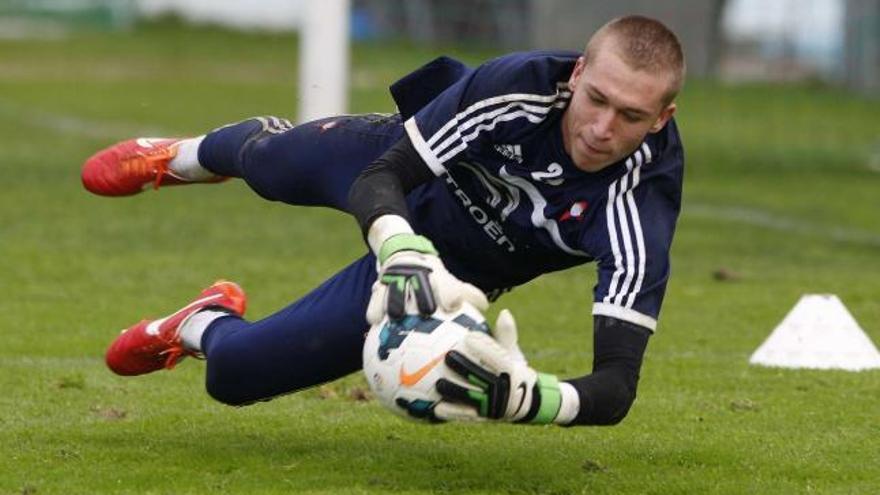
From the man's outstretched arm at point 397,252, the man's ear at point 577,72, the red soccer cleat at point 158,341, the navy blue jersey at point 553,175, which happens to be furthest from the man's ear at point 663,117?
the red soccer cleat at point 158,341

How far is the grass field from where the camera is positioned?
6516mm

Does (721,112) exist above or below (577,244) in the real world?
below

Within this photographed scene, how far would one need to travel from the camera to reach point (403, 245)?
577cm

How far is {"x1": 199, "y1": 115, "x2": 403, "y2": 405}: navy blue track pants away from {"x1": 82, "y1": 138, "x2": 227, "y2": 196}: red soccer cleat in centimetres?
54

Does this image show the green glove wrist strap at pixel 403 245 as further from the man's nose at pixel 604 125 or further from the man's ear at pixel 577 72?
the man's ear at pixel 577 72

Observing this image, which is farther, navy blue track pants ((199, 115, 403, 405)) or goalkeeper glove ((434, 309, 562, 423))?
navy blue track pants ((199, 115, 403, 405))

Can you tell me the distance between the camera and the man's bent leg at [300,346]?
259 inches

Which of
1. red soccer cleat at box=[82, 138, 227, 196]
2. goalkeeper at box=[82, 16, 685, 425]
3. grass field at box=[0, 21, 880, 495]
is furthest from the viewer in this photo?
red soccer cleat at box=[82, 138, 227, 196]

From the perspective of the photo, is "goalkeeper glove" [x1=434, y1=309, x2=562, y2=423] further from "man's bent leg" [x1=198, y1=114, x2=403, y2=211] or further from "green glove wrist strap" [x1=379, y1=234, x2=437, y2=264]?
"man's bent leg" [x1=198, y1=114, x2=403, y2=211]

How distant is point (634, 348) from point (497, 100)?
0.88 meters

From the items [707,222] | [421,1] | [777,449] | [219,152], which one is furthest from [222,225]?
[421,1]

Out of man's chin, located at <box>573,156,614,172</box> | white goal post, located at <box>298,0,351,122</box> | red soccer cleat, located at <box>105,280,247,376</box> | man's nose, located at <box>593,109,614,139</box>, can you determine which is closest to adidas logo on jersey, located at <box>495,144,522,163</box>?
man's chin, located at <box>573,156,614,172</box>

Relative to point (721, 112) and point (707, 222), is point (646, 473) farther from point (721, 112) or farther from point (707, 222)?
point (721, 112)

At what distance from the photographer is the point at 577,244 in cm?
643
